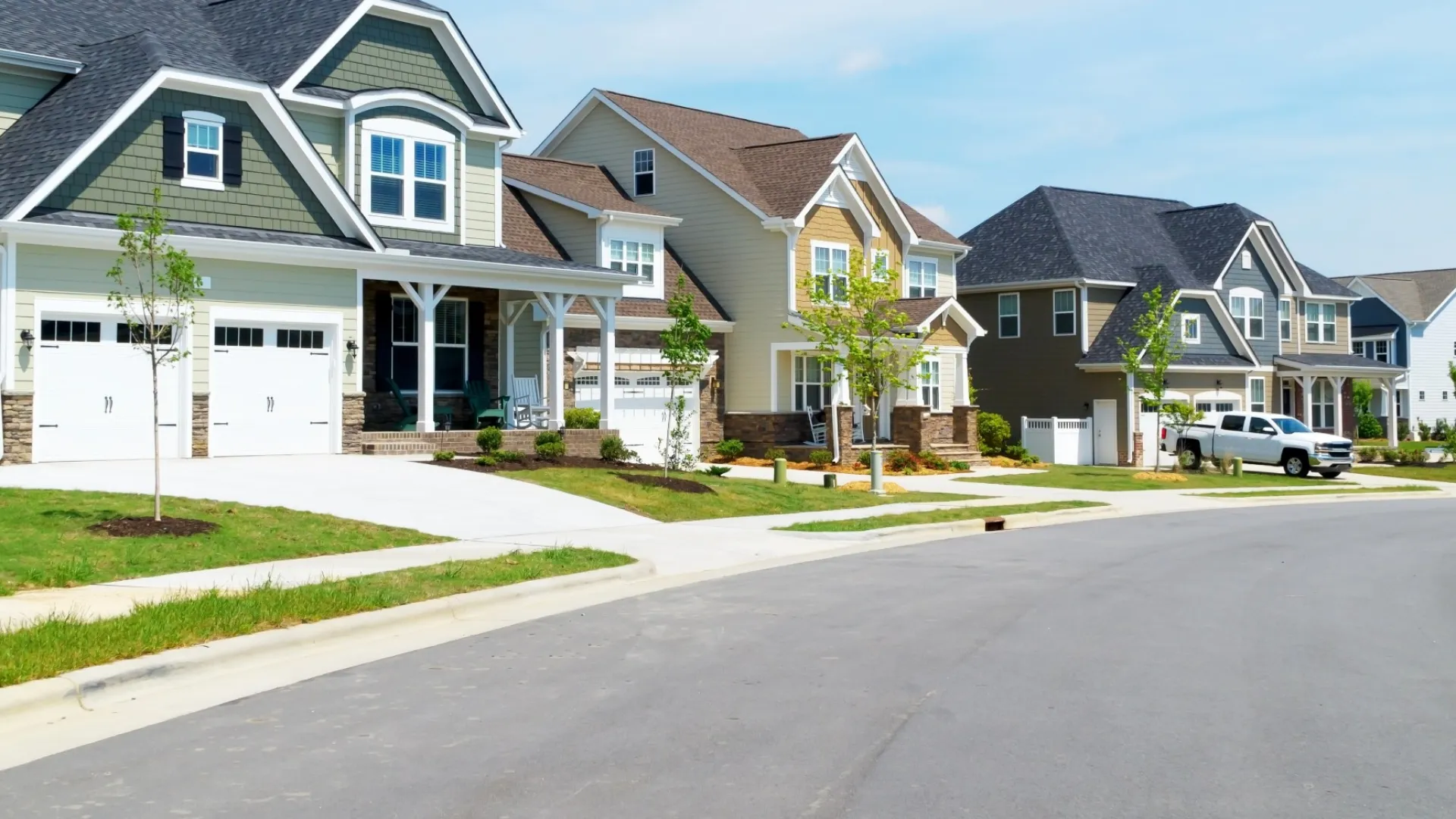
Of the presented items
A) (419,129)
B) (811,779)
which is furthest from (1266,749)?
(419,129)

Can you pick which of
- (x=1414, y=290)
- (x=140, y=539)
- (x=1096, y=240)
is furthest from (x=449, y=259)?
(x=1414, y=290)

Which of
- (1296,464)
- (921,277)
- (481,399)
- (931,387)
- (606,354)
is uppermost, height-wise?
(921,277)

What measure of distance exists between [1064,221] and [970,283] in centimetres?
407

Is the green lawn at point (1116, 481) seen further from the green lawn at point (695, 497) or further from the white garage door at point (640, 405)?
the green lawn at point (695, 497)

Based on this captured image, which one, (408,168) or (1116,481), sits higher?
(408,168)

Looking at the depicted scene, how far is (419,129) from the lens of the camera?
29312 mm

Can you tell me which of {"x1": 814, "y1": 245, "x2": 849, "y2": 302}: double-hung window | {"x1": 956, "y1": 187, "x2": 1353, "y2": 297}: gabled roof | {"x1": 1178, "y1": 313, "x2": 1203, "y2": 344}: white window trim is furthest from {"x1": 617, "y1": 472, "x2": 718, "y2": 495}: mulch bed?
{"x1": 1178, "y1": 313, "x2": 1203, "y2": 344}: white window trim

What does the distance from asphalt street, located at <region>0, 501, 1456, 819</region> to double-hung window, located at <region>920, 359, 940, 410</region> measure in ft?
90.6

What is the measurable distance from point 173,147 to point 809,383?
20.2 metres

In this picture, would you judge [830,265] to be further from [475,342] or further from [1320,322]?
[1320,322]

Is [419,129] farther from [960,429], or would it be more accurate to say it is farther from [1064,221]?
[1064,221]

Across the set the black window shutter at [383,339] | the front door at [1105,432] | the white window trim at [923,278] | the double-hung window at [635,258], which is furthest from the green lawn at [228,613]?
the front door at [1105,432]

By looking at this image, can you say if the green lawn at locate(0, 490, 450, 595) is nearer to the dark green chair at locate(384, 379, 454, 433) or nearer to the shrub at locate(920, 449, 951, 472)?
the dark green chair at locate(384, 379, 454, 433)

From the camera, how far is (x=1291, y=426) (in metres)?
41.6
